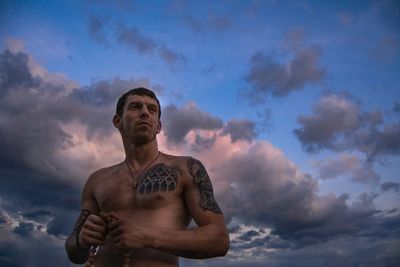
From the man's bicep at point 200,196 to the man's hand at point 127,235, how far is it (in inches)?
42.1

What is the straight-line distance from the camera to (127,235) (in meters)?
4.29

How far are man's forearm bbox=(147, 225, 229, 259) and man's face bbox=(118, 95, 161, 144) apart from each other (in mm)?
1857

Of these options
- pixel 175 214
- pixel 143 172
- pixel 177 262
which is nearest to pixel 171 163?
pixel 143 172

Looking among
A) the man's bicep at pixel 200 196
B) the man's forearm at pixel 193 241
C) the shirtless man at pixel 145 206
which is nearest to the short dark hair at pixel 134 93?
the shirtless man at pixel 145 206

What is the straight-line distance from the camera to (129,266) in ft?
16.1

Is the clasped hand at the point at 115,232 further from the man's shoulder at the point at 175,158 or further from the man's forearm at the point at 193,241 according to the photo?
the man's shoulder at the point at 175,158

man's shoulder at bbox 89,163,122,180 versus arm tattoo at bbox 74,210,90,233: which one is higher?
man's shoulder at bbox 89,163,122,180

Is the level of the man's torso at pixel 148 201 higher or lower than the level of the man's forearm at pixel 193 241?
higher

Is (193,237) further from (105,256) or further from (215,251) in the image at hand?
(105,256)

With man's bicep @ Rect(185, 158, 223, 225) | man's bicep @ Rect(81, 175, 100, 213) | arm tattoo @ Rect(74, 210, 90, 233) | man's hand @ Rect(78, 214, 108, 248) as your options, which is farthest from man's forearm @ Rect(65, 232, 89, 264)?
man's bicep @ Rect(185, 158, 223, 225)

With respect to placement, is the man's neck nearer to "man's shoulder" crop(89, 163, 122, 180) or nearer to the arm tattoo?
"man's shoulder" crop(89, 163, 122, 180)

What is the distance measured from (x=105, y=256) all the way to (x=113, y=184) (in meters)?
1.06

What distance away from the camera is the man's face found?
6.02 meters

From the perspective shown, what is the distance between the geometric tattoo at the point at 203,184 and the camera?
532 centimetres
